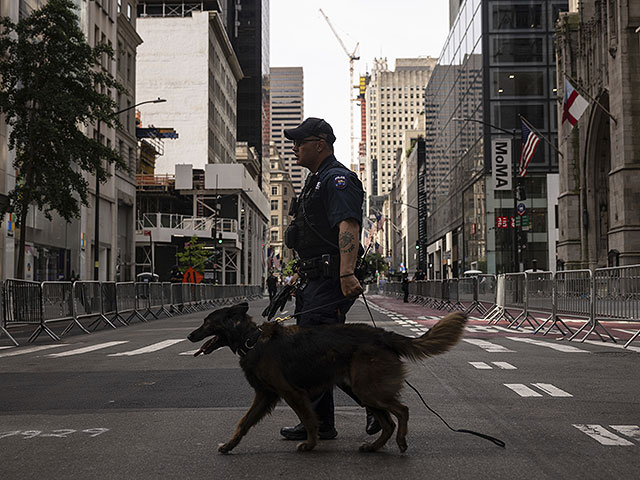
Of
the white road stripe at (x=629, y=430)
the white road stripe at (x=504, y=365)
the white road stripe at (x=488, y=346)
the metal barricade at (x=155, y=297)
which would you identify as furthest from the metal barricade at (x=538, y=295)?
the metal barricade at (x=155, y=297)

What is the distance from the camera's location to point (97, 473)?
4840mm

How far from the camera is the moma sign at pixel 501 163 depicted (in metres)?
54.1

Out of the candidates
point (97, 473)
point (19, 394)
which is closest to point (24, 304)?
point (19, 394)

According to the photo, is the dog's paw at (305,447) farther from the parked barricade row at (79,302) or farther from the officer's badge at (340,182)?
the parked barricade row at (79,302)

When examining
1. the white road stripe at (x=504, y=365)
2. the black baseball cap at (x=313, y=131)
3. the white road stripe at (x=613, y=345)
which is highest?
the black baseball cap at (x=313, y=131)

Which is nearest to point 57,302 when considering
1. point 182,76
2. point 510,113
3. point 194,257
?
point 510,113

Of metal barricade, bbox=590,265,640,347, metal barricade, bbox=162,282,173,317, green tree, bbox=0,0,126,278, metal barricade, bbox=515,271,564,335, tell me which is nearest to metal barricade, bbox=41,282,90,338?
green tree, bbox=0,0,126,278

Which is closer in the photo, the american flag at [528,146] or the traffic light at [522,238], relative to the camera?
the american flag at [528,146]

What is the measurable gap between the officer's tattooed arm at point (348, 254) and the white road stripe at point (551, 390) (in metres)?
3.39

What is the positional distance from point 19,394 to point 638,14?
3901 centimetres

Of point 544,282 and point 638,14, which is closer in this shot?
point 544,282

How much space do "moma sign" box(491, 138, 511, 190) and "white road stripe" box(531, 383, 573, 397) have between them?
46.1m

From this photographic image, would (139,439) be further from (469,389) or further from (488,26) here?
(488,26)

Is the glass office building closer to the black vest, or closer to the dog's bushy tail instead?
the black vest
